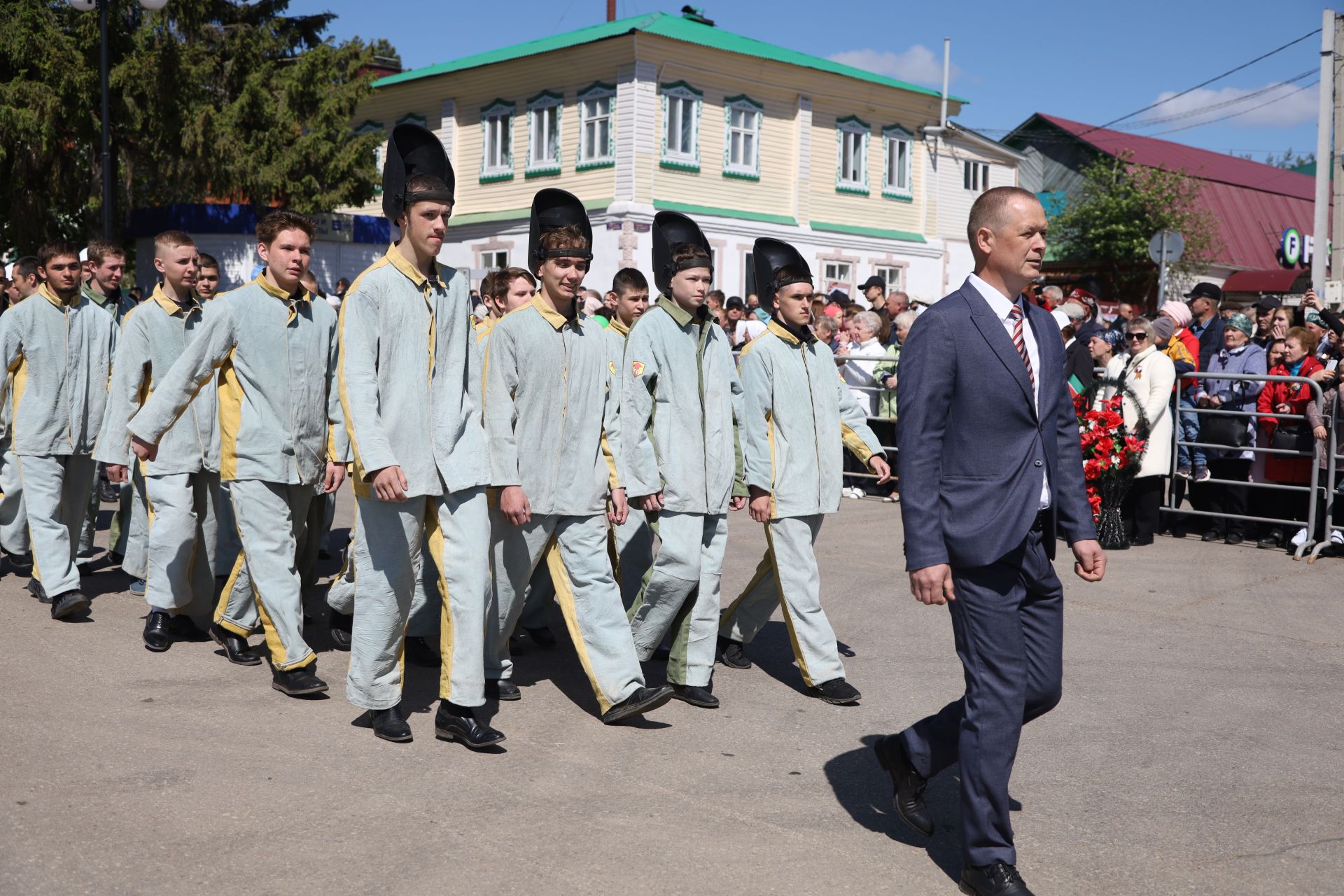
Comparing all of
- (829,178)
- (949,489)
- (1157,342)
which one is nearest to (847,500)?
(1157,342)

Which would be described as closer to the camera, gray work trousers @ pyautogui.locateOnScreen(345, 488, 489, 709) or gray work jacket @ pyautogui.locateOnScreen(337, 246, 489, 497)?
gray work jacket @ pyautogui.locateOnScreen(337, 246, 489, 497)

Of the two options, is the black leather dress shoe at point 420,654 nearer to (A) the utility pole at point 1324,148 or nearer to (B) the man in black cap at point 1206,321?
(B) the man in black cap at point 1206,321

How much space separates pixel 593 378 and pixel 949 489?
86.9 inches

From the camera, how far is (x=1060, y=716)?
5.94 m

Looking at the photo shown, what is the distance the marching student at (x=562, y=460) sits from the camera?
18.6ft

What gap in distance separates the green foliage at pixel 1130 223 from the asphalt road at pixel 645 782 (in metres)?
38.5

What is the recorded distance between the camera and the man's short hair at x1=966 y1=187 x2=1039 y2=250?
4.11 meters

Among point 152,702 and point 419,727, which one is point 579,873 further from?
point 152,702

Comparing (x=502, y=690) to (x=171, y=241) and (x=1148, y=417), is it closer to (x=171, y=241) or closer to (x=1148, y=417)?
(x=171, y=241)

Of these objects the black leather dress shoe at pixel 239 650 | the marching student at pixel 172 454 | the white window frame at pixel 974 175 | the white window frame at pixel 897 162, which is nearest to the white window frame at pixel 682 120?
the white window frame at pixel 897 162

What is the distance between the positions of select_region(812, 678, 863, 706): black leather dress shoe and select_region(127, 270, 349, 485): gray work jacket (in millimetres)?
2516

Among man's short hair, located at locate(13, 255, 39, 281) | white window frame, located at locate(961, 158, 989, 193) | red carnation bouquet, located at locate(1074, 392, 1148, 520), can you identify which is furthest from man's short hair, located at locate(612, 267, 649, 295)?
white window frame, located at locate(961, 158, 989, 193)

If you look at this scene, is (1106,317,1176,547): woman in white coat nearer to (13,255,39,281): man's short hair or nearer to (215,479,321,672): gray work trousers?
(215,479,321,672): gray work trousers

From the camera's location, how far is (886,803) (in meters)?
4.78
